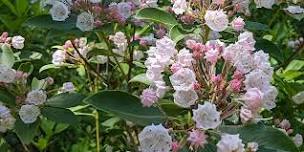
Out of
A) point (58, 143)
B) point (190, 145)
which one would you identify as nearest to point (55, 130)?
point (58, 143)

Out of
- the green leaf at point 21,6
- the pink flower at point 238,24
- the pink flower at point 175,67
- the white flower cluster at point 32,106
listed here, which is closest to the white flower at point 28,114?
the white flower cluster at point 32,106

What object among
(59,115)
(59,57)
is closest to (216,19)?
(59,115)

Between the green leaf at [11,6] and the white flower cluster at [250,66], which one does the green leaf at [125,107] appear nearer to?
the white flower cluster at [250,66]

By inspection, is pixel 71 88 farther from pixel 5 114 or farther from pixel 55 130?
pixel 55 130

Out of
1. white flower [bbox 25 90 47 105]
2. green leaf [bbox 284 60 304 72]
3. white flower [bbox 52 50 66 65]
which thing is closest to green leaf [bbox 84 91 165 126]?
white flower [bbox 25 90 47 105]

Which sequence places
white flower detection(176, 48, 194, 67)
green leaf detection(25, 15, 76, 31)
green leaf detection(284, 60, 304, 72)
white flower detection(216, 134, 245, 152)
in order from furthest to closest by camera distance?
green leaf detection(284, 60, 304, 72) < green leaf detection(25, 15, 76, 31) < white flower detection(176, 48, 194, 67) < white flower detection(216, 134, 245, 152)

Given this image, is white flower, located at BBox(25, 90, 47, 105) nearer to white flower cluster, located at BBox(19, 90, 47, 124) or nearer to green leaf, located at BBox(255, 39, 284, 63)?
white flower cluster, located at BBox(19, 90, 47, 124)
